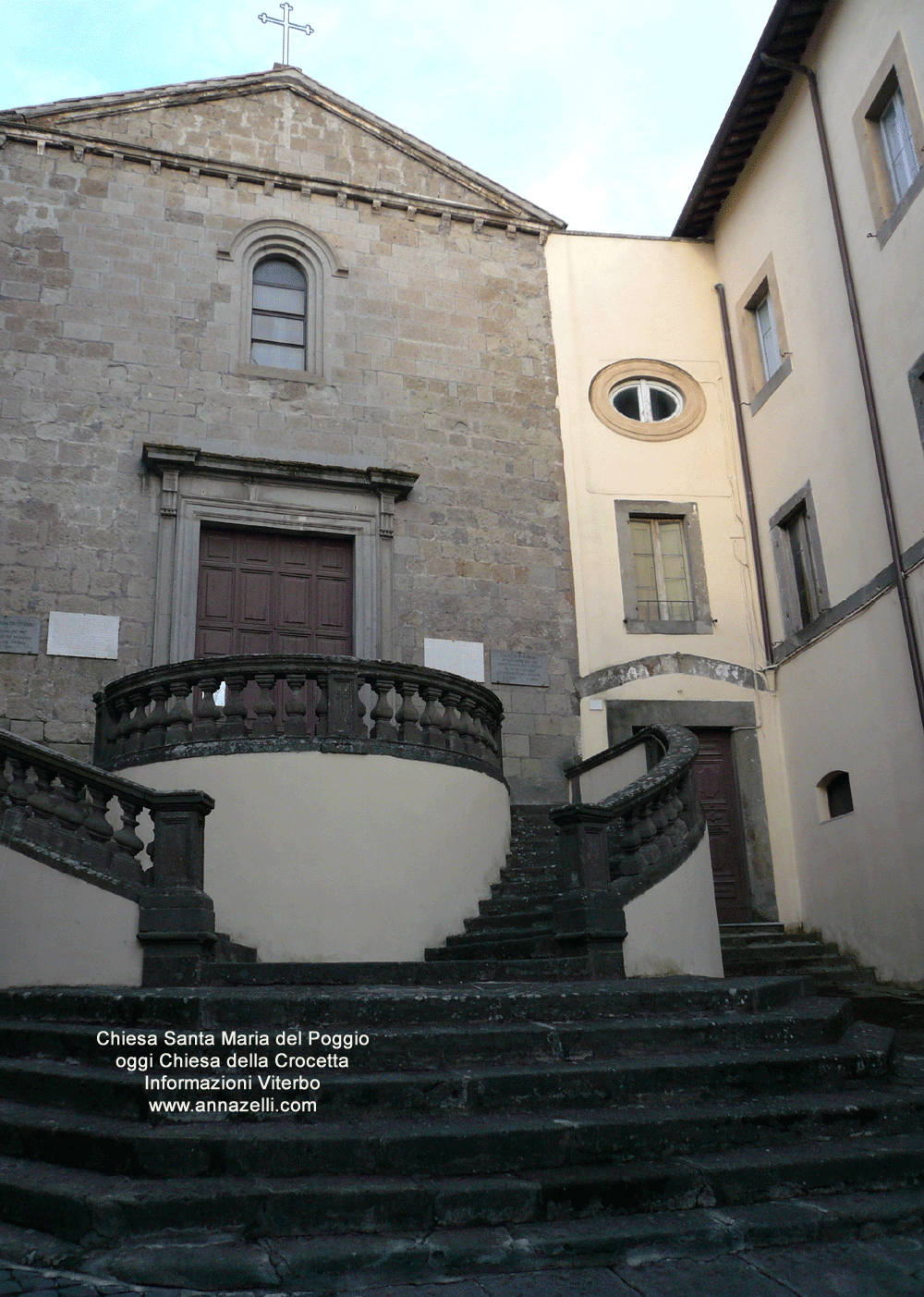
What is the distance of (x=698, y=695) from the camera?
41.1 feet

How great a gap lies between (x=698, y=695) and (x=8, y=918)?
26.7 ft

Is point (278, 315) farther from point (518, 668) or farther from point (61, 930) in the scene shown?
point (61, 930)

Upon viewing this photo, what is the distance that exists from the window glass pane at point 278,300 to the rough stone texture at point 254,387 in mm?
442

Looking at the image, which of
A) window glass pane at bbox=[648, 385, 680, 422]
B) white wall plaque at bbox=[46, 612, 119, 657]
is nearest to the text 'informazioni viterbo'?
white wall plaque at bbox=[46, 612, 119, 657]

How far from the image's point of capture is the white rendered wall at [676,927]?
723 cm

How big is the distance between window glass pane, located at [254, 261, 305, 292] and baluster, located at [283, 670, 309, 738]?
6578 millimetres

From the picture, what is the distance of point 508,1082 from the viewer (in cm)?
473

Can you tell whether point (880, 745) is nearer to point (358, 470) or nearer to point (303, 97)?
point (358, 470)

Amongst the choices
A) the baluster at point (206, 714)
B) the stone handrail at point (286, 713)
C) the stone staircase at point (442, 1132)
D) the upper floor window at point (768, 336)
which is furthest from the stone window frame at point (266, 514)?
the stone staircase at point (442, 1132)

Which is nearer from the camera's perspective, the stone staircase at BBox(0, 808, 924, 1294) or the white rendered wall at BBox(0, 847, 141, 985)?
the stone staircase at BBox(0, 808, 924, 1294)

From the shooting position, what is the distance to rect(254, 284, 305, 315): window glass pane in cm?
1311

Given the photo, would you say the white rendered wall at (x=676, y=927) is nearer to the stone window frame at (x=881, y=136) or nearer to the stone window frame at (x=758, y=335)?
the stone window frame at (x=881, y=136)

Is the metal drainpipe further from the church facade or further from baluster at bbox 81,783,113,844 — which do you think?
baluster at bbox 81,783,113,844

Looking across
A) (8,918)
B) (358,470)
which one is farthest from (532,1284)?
(358,470)
